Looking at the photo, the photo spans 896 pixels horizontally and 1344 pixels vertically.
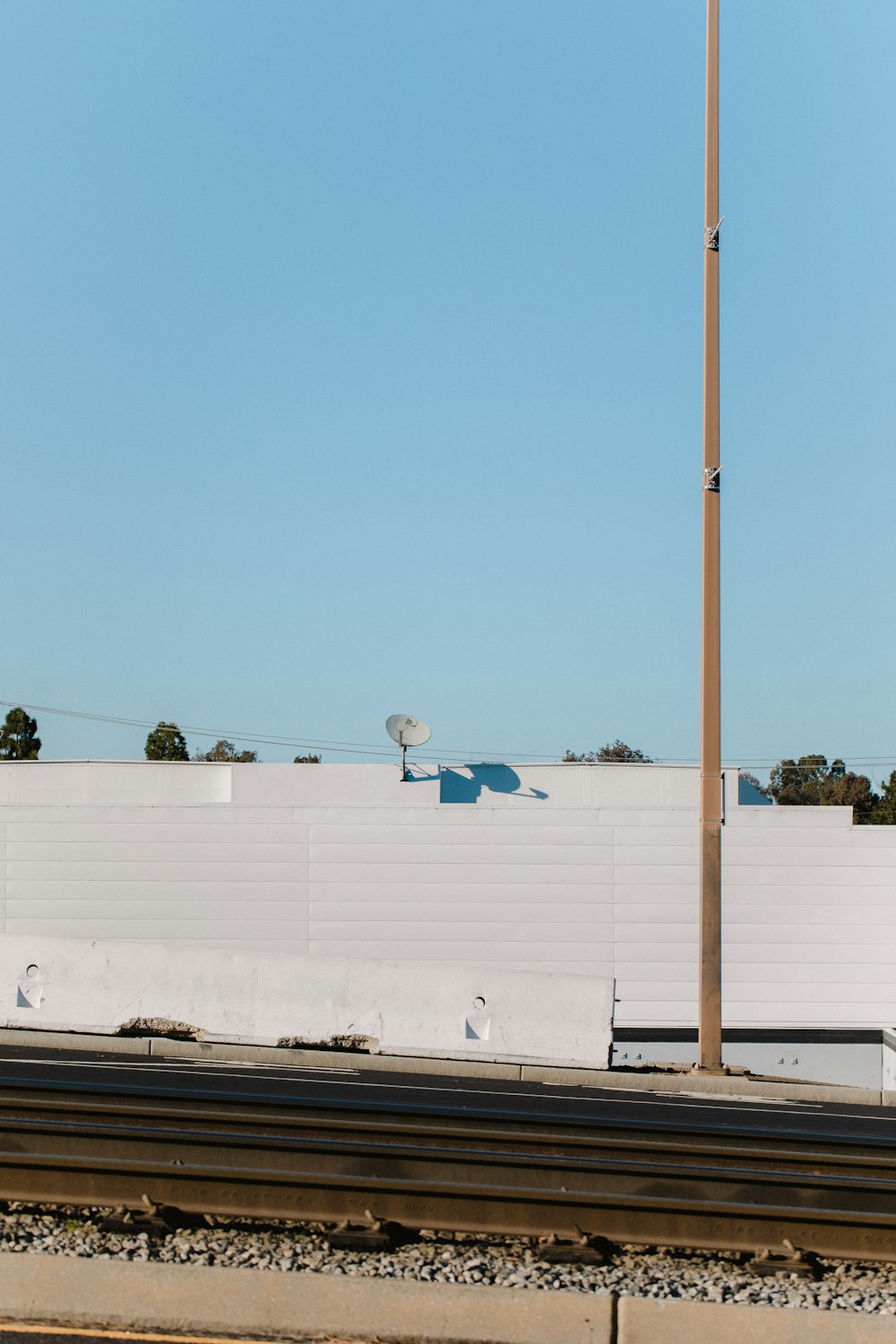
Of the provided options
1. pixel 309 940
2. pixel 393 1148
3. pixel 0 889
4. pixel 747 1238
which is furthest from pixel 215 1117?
pixel 0 889

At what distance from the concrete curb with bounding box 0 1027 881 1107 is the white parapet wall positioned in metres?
0.34

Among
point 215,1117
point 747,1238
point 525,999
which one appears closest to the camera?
point 747,1238

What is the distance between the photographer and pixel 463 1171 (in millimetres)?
8828

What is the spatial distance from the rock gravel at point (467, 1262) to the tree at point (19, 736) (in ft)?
264

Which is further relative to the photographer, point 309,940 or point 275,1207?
point 309,940

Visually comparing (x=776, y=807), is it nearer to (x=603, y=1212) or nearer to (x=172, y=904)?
(x=172, y=904)

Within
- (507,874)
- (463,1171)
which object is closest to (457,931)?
(507,874)

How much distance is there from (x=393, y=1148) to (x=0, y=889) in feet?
88.4

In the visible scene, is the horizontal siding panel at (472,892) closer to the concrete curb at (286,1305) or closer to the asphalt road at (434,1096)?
the asphalt road at (434,1096)

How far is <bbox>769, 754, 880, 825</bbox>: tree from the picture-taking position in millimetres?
126938

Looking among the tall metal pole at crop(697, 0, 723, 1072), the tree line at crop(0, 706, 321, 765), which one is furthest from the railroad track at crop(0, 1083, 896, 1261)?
the tree line at crop(0, 706, 321, 765)

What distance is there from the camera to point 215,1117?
10297 mm

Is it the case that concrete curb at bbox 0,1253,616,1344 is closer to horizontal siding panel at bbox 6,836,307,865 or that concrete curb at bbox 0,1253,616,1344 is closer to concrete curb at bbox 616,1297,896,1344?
concrete curb at bbox 616,1297,896,1344

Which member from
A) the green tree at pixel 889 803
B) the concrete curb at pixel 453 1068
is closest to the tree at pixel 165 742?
the green tree at pixel 889 803
